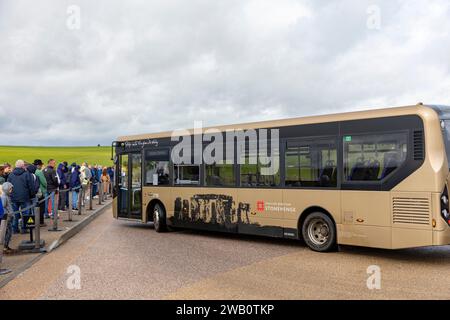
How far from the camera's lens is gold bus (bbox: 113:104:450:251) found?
30.4 feet

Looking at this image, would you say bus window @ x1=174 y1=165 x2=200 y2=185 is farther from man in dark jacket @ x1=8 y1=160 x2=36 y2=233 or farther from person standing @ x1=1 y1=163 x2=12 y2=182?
person standing @ x1=1 y1=163 x2=12 y2=182

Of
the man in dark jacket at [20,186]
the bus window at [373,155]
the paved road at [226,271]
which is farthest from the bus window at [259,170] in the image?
the man in dark jacket at [20,186]

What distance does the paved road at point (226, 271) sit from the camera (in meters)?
7.26

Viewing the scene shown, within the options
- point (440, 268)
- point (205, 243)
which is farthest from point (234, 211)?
point (440, 268)

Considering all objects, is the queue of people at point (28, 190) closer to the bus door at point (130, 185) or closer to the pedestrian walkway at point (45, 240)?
the pedestrian walkway at point (45, 240)

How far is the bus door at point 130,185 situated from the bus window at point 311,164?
6.23 meters

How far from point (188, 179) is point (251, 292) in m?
7.44

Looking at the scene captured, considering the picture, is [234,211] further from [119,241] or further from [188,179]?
Result: [119,241]

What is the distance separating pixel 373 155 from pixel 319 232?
2.10m

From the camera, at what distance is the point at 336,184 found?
10.6 meters

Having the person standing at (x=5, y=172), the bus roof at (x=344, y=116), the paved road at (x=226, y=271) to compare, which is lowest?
the paved road at (x=226, y=271)

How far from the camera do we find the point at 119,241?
13.2 metres

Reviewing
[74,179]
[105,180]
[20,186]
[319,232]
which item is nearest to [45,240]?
[20,186]
